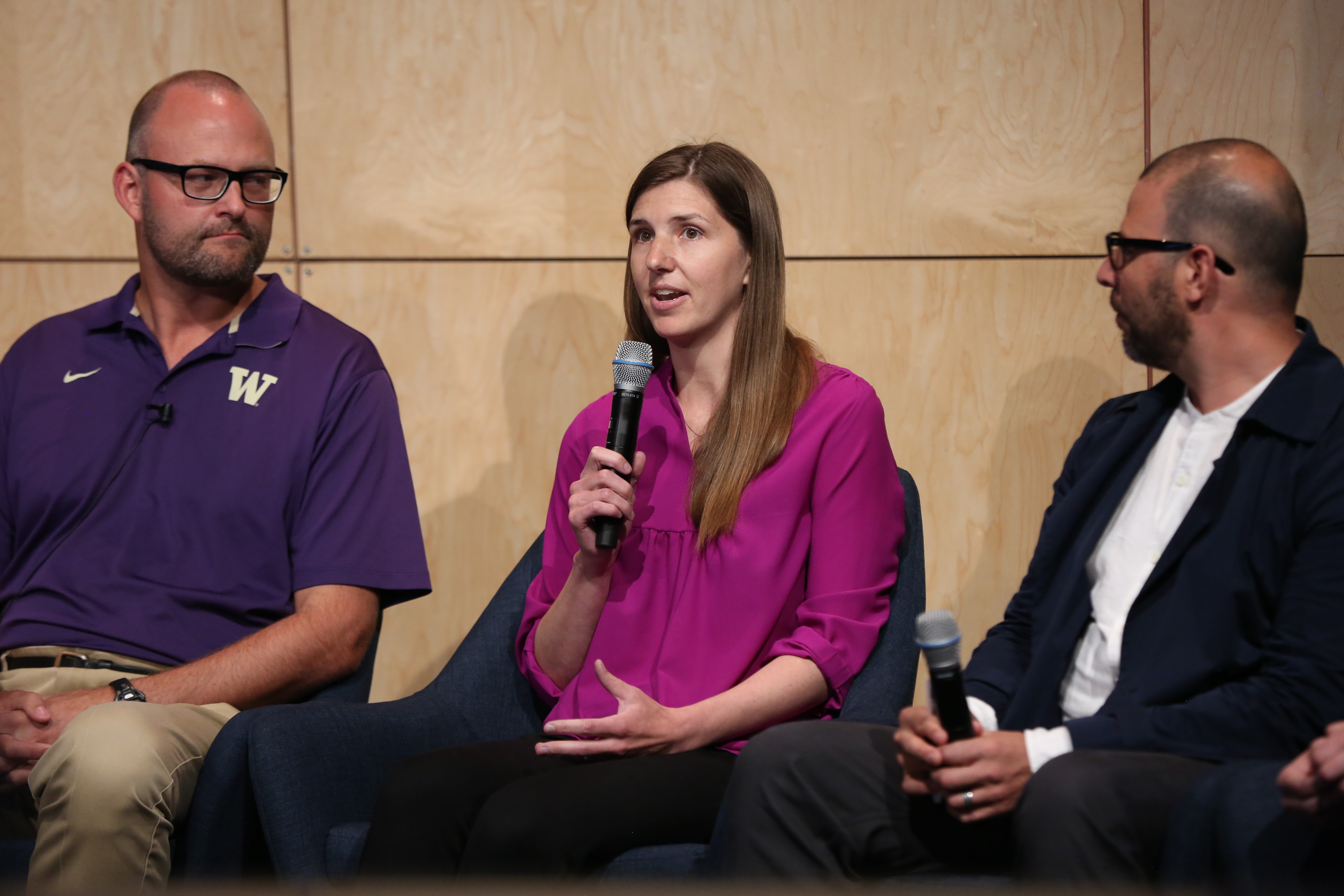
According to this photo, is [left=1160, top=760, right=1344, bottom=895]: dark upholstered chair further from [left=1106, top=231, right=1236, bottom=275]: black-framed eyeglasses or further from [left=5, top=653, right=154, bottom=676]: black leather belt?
[left=5, top=653, right=154, bottom=676]: black leather belt

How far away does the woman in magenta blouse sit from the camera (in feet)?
5.43

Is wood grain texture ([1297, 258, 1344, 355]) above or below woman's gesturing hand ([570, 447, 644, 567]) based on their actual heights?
above

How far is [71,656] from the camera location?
2.05 metres

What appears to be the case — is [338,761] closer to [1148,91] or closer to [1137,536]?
[1137,536]

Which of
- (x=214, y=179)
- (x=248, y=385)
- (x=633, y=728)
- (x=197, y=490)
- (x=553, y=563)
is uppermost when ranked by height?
(x=214, y=179)

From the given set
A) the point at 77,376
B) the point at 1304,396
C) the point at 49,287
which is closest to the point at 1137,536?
the point at 1304,396

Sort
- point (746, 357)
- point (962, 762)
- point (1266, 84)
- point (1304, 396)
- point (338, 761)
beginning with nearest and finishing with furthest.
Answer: point (962, 762)
point (1304, 396)
point (338, 761)
point (746, 357)
point (1266, 84)

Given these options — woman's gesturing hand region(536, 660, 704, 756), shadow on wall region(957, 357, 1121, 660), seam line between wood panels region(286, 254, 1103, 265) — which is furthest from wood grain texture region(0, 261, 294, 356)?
shadow on wall region(957, 357, 1121, 660)

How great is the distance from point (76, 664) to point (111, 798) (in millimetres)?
433

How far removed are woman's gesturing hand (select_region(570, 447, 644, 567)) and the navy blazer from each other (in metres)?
0.64

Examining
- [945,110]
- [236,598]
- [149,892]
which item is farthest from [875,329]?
[149,892]

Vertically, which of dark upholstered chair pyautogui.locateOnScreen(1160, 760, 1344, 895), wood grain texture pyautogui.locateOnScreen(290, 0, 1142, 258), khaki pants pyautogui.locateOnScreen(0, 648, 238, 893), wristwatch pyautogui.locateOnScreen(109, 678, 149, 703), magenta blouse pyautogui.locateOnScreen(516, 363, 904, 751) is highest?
wood grain texture pyautogui.locateOnScreen(290, 0, 1142, 258)

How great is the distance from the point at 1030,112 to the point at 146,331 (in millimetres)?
1954

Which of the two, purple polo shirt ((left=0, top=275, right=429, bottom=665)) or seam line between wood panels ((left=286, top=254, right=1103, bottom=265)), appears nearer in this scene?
purple polo shirt ((left=0, top=275, right=429, bottom=665))
